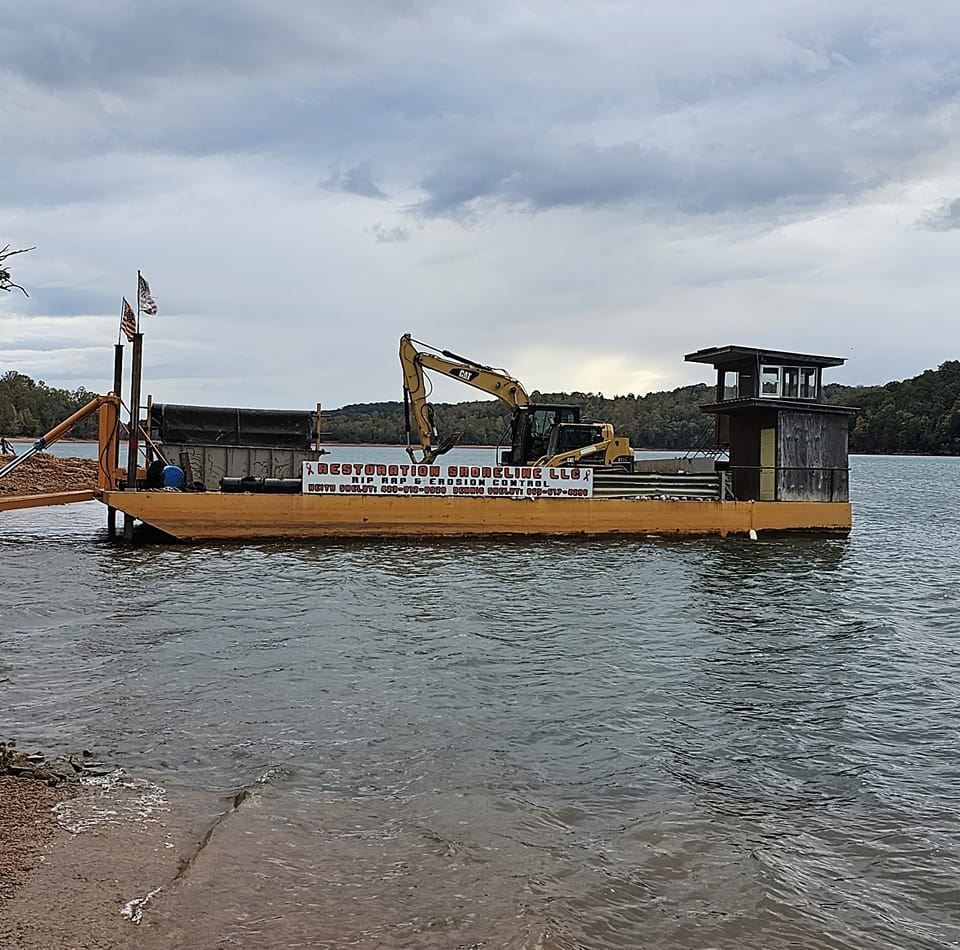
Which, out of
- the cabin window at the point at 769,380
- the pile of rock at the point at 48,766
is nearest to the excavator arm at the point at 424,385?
the cabin window at the point at 769,380

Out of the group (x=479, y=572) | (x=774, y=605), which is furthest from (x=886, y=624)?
(x=479, y=572)

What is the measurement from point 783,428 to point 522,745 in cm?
1792

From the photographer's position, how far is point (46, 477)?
31094 mm

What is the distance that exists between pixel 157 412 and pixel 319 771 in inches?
796

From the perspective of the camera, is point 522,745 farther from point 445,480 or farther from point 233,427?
point 233,427

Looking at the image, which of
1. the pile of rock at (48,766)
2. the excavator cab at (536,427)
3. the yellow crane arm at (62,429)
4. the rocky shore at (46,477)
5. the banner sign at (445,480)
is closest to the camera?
the pile of rock at (48,766)

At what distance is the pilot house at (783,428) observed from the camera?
23766 millimetres

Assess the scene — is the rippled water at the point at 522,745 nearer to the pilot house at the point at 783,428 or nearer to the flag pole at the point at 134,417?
the flag pole at the point at 134,417

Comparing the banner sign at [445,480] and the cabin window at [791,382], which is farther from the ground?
the cabin window at [791,382]

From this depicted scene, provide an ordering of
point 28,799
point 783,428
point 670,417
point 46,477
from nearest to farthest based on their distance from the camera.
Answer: point 28,799 < point 783,428 < point 46,477 < point 670,417

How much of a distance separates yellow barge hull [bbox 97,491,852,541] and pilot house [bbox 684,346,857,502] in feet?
2.12

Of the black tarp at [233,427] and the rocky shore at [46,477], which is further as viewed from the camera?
the rocky shore at [46,477]

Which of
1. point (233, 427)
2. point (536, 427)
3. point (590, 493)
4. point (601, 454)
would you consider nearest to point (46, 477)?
point (233, 427)

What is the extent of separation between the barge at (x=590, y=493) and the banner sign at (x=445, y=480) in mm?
25
